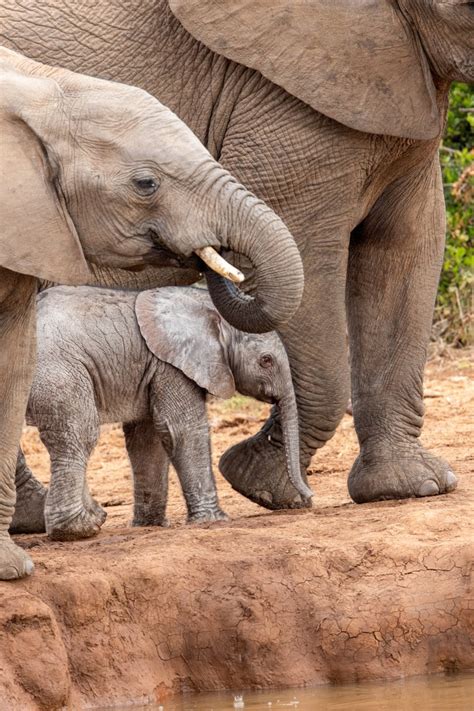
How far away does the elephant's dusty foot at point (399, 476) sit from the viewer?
7.18 m

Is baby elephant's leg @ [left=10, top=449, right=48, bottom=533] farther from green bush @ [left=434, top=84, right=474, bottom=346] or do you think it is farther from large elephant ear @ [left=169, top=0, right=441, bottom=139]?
green bush @ [left=434, top=84, right=474, bottom=346]

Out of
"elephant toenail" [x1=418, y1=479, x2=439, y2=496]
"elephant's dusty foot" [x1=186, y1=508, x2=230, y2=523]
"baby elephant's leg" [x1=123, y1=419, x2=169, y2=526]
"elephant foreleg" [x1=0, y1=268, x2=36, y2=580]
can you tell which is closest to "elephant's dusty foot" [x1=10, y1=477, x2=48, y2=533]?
"baby elephant's leg" [x1=123, y1=419, x2=169, y2=526]

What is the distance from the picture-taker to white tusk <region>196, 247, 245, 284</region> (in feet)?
17.1

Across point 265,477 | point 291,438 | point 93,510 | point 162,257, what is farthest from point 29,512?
point 162,257

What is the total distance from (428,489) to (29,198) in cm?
248

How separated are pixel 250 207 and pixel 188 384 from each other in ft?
4.98

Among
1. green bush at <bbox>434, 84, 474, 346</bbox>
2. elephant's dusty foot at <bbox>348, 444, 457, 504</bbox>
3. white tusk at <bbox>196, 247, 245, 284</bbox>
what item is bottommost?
elephant's dusty foot at <bbox>348, 444, 457, 504</bbox>

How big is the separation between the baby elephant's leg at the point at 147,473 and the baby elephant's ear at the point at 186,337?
1.48ft

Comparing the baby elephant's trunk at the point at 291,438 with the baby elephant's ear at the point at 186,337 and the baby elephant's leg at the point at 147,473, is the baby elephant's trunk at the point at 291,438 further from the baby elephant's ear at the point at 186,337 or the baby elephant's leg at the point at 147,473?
the baby elephant's leg at the point at 147,473

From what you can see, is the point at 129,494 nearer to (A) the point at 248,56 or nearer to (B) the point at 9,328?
(A) the point at 248,56

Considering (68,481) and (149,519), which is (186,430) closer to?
(68,481)

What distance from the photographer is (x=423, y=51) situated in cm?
687

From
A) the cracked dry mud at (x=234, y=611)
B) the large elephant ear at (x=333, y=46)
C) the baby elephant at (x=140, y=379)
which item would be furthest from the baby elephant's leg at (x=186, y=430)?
the large elephant ear at (x=333, y=46)

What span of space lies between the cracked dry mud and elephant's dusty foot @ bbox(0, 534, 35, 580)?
3cm
